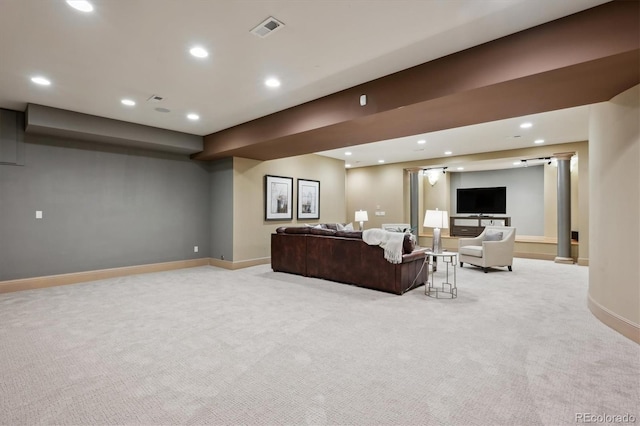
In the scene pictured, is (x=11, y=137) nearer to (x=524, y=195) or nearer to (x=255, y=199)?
(x=255, y=199)

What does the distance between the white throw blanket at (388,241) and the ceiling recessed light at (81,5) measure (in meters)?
4.07

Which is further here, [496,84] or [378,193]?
[378,193]

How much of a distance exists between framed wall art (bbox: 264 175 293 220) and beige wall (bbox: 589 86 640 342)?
230 inches

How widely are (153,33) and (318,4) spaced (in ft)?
5.10

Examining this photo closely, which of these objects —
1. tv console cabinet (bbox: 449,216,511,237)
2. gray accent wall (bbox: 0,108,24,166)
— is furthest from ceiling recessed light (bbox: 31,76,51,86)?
tv console cabinet (bbox: 449,216,511,237)

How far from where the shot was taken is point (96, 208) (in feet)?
19.2

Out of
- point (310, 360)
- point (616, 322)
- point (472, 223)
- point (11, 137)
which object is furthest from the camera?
point (472, 223)

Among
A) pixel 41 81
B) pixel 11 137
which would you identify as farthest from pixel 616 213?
pixel 11 137

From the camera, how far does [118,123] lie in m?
5.52

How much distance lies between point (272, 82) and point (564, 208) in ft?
24.0

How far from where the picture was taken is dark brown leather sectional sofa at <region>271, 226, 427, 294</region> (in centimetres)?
474

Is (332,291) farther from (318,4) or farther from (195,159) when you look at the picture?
(195,159)

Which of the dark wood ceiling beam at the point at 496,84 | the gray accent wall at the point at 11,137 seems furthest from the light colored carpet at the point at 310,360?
the dark wood ceiling beam at the point at 496,84

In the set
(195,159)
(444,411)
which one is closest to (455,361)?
(444,411)
